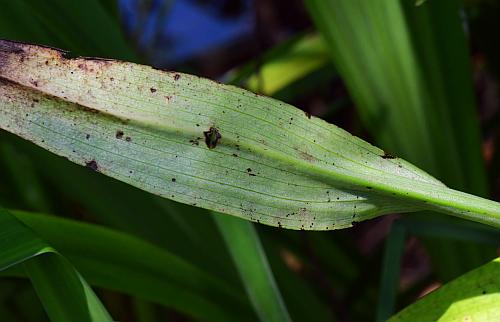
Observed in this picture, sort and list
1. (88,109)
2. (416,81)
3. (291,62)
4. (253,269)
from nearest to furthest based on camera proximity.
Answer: (88,109) < (253,269) < (416,81) < (291,62)

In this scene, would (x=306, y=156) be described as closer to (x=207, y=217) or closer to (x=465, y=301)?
(x=465, y=301)

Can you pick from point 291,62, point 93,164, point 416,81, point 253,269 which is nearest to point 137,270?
point 253,269

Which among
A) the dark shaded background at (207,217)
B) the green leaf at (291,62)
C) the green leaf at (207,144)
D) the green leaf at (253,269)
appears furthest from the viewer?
the green leaf at (291,62)

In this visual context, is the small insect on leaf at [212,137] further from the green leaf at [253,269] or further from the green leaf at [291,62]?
the green leaf at [291,62]

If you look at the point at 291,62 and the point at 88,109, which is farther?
the point at 291,62

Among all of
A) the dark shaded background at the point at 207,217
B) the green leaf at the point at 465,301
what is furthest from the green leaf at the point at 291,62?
the green leaf at the point at 465,301

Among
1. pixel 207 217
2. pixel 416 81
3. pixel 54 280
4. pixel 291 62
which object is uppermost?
pixel 291 62

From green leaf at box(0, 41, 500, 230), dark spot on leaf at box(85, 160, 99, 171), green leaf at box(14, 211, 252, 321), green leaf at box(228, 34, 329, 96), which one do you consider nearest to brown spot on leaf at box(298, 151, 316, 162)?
green leaf at box(0, 41, 500, 230)
